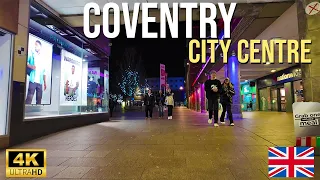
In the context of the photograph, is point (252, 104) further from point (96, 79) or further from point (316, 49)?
point (316, 49)

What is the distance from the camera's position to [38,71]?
702 centimetres

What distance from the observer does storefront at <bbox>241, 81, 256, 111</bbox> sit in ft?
94.9

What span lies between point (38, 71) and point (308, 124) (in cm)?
676

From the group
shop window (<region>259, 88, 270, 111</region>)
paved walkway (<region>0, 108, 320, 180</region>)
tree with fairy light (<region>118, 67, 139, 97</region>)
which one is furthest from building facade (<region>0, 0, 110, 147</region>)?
tree with fairy light (<region>118, 67, 139, 97</region>)

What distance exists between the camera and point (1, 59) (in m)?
5.17

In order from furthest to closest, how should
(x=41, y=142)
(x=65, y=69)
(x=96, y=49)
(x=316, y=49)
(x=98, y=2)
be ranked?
(x=96, y=49), (x=65, y=69), (x=98, y=2), (x=41, y=142), (x=316, y=49)

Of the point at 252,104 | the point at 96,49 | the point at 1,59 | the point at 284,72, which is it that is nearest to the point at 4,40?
the point at 1,59

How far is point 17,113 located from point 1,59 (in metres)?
1.21

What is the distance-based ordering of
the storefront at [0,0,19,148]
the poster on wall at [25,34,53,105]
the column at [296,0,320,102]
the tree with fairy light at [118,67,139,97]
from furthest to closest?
1. the tree with fairy light at [118,67,139,97]
2. the poster on wall at [25,34,53,105]
3. the storefront at [0,0,19,148]
4. the column at [296,0,320,102]

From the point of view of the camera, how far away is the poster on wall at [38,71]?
641 cm

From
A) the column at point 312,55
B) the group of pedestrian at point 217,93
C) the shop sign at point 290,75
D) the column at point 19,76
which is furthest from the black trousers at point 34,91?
the shop sign at point 290,75

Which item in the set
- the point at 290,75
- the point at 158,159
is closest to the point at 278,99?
the point at 290,75

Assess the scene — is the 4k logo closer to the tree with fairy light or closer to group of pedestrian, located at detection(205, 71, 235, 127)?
group of pedestrian, located at detection(205, 71, 235, 127)

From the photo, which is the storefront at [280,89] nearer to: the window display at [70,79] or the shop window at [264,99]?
the shop window at [264,99]
